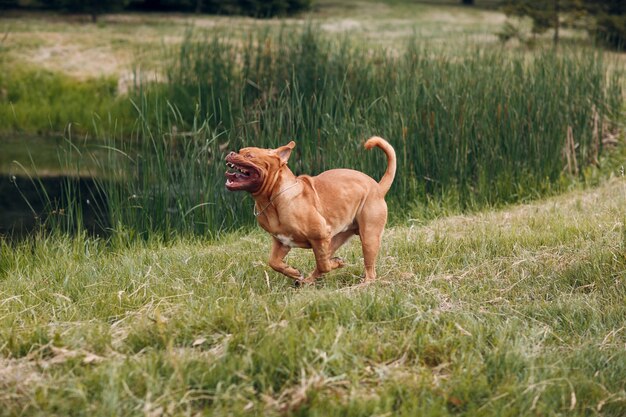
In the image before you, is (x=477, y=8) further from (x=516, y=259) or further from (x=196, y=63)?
(x=516, y=259)

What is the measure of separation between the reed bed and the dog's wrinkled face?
8.11 ft

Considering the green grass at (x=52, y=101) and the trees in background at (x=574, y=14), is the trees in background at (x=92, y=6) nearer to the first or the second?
the green grass at (x=52, y=101)

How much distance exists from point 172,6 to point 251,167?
20.1 m

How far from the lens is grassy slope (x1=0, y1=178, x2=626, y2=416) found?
12.7 ft

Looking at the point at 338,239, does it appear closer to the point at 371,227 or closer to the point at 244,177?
the point at 371,227

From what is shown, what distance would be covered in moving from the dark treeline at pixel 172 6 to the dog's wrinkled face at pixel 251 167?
52.3 ft

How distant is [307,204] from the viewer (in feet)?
16.9

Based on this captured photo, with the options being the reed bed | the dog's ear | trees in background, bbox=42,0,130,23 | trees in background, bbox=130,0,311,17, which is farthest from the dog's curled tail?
trees in background, bbox=42,0,130,23

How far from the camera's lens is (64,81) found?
15484 millimetres

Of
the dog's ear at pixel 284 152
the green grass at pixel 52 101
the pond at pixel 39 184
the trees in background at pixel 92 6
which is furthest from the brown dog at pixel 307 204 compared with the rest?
the trees in background at pixel 92 6

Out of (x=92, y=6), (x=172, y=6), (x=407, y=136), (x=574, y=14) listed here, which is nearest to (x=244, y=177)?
(x=407, y=136)

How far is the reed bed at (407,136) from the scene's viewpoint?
788cm

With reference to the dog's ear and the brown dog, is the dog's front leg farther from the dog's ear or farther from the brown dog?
the dog's ear

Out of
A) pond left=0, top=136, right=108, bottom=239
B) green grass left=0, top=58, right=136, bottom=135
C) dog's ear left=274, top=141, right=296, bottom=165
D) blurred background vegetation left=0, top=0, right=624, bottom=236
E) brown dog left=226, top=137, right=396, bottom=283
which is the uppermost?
dog's ear left=274, top=141, right=296, bottom=165
